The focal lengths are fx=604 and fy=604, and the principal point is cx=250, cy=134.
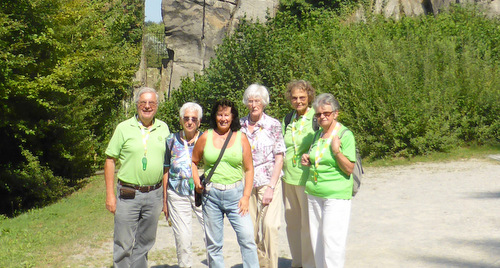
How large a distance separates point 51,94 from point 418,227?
538 inches

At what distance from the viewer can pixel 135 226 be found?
5.43 meters

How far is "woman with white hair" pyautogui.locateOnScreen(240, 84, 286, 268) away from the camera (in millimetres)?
5777

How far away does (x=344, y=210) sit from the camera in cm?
517

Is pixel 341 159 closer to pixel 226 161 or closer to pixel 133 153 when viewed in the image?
pixel 226 161

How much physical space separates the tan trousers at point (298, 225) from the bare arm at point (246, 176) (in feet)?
2.57

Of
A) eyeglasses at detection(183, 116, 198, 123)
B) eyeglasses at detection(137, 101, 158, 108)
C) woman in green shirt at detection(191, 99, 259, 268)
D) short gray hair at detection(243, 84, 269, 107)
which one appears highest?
short gray hair at detection(243, 84, 269, 107)

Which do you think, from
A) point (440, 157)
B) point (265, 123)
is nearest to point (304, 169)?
point (265, 123)

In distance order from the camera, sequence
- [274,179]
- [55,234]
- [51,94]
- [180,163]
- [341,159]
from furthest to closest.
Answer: [51,94]
[55,234]
[180,163]
[274,179]
[341,159]

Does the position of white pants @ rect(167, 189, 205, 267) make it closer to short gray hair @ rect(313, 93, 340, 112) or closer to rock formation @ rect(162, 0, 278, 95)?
short gray hair @ rect(313, 93, 340, 112)

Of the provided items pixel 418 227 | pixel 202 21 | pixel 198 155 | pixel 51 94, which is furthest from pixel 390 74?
pixel 198 155

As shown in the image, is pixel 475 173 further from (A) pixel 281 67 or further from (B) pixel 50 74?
(B) pixel 50 74

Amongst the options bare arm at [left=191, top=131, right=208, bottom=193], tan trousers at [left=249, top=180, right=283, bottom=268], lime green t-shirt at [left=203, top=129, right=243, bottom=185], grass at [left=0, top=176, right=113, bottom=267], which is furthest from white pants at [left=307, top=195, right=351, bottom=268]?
grass at [left=0, top=176, right=113, bottom=267]

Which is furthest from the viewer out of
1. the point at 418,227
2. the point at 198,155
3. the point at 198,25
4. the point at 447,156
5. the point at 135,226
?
the point at 198,25

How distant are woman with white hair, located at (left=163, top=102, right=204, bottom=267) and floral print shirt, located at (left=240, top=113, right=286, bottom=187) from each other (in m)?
0.67
